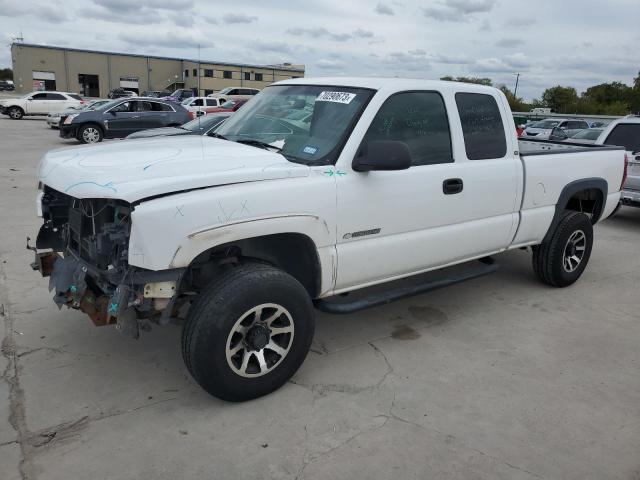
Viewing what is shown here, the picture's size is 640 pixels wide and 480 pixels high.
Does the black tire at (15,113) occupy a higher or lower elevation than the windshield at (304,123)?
lower

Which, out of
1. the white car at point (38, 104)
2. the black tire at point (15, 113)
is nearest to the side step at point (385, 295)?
the white car at point (38, 104)

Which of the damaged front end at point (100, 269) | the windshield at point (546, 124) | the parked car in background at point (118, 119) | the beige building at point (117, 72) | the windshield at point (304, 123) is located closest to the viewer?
the damaged front end at point (100, 269)

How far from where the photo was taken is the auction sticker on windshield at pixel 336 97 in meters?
3.71

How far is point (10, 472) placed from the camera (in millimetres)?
2646

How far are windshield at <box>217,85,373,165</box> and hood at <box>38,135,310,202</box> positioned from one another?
20 centimetres

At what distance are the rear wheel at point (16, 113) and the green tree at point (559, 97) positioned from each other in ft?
213

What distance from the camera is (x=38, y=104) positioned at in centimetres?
2859

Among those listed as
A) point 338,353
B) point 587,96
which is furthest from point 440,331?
point 587,96

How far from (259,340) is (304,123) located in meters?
1.56

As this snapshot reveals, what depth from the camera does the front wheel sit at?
56.9 feet

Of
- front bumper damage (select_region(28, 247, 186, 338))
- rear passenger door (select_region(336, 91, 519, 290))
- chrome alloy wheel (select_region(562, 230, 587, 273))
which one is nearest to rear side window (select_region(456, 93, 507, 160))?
rear passenger door (select_region(336, 91, 519, 290))

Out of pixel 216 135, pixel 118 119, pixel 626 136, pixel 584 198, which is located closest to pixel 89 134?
pixel 118 119

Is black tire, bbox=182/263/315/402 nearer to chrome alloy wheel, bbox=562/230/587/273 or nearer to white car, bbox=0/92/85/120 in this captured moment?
chrome alloy wheel, bbox=562/230/587/273

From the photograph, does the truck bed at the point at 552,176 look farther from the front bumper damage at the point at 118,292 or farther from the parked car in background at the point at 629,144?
the front bumper damage at the point at 118,292
